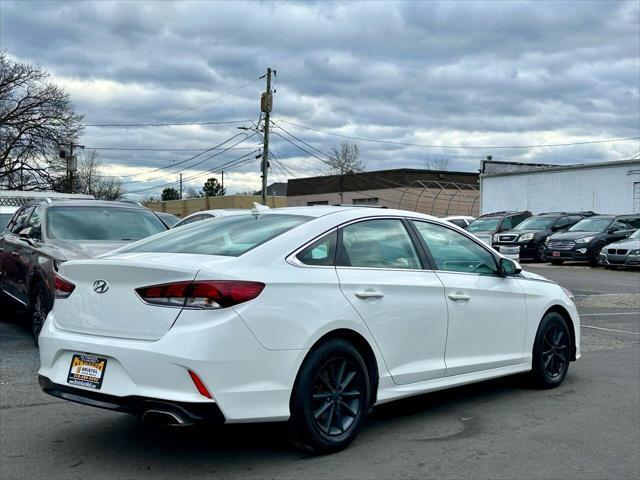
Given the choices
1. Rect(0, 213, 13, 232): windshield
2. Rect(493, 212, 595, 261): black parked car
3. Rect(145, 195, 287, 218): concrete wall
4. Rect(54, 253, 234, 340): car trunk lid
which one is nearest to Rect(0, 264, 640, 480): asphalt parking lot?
Rect(54, 253, 234, 340): car trunk lid

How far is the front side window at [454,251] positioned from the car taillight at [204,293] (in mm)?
1961

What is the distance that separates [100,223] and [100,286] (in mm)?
5138

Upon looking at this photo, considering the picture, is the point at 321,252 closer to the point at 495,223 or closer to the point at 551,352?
the point at 551,352

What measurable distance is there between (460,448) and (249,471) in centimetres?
148

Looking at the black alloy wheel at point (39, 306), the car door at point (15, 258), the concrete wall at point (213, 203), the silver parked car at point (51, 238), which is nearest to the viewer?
the black alloy wheel at point (39, 306)

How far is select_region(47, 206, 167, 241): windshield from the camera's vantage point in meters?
9.20

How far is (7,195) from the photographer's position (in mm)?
18594

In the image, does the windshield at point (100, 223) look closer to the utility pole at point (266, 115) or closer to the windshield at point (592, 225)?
the windshield at point (592, 225)

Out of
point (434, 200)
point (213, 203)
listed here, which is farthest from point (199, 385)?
point (213, 203)

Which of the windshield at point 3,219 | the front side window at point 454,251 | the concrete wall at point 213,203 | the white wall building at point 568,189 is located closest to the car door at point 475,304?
the front side window at point 454,251

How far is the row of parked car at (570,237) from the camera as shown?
23.1 metres

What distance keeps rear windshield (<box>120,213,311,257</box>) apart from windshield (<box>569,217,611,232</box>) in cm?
2265

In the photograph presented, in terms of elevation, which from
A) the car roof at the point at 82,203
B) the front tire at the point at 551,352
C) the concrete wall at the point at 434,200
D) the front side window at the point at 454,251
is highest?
the concrete wall at the point at 434,200

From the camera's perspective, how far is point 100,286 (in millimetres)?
4672
